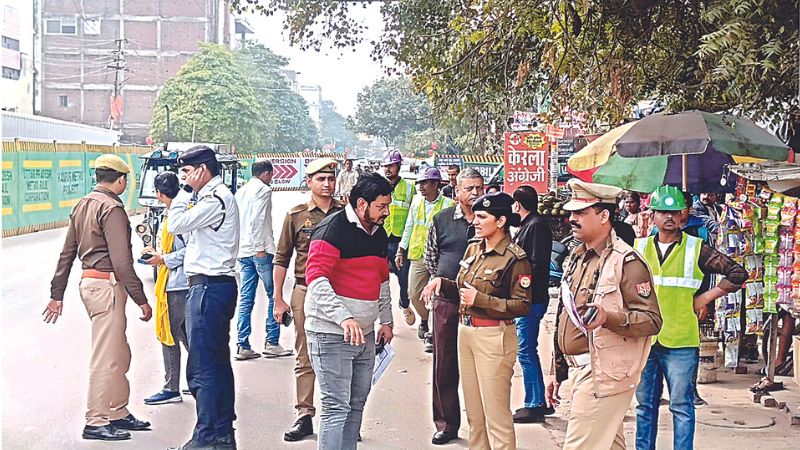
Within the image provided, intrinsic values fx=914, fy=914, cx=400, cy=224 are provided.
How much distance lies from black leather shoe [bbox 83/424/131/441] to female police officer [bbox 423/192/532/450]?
2740mm

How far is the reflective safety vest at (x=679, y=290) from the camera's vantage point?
5.59m

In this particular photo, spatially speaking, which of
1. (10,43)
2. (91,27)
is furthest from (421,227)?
(91,27)

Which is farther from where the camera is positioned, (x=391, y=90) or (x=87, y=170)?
(x=391, y=90)

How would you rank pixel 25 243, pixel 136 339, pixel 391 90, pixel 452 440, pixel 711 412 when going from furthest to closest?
pixel 391 90 < pixel 25 243 < pixel 136 339 < pixel 711 412 < pixel 452 440

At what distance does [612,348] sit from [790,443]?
3.18 m

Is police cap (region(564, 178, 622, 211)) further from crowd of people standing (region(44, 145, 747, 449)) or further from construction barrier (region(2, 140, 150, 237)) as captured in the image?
construction barrier (region(2, 140, 150, 237))

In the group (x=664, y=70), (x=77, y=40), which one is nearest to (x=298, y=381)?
(x=664, y=70)

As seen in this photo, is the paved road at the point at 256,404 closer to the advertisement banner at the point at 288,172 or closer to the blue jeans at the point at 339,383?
the blue jeans at the point at 339,383

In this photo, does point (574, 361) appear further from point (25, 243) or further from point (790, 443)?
point (25, 243)

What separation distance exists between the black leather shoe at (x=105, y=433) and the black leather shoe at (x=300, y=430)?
3.90ft

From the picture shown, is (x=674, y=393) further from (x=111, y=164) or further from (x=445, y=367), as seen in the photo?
(x=111, y=164)

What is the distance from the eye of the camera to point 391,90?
6494cm

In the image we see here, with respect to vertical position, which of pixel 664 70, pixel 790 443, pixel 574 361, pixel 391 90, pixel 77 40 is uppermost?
pixel 77 40

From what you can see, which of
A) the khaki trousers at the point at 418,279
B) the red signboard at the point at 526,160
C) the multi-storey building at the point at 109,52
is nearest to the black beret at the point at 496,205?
the khaki trousers at the point at 418,279
